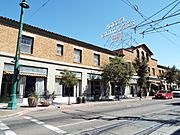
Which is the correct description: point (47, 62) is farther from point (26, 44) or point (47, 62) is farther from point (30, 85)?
point (30, 85)

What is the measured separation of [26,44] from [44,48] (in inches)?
79.2

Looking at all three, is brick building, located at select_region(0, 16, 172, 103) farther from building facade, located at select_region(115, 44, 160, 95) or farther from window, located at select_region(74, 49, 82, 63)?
building facade, located at select_region(115, 44, 160, 95)

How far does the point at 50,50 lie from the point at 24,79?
4.35m

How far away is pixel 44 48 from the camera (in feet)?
66.4

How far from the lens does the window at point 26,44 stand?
18683mm

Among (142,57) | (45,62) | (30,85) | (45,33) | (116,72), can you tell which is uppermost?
(142,57)

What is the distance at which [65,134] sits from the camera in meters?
7.20

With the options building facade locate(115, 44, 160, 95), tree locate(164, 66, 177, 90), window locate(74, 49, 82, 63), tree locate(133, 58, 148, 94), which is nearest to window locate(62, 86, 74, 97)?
window locate(74, 49, 82, 63)

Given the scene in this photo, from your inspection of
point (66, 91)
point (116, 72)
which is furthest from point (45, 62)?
point (116, 72)

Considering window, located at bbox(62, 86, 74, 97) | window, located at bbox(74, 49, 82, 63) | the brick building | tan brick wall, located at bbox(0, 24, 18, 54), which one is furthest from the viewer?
window, located at bbox(74, 49, 82, 63)

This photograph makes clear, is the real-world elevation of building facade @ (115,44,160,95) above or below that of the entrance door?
above

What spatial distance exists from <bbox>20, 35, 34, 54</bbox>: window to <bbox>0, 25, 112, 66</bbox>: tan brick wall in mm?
→ 408

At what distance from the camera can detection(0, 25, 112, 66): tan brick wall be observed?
17219 mm

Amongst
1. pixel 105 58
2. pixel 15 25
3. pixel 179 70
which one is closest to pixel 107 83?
pixel 105 58
